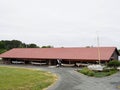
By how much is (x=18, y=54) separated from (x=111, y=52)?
75.4 feet

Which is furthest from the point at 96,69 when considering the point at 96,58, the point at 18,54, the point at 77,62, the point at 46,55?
the point at 18,54

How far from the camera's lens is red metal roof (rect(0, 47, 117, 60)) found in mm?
46062

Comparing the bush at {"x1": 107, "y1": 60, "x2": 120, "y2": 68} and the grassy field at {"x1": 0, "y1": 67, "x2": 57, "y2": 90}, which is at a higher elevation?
the bush at {"x1": 107, "y1": 60, "x2": 120, "y2": 68}

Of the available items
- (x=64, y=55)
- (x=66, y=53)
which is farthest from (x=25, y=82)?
(x=66, y=53)

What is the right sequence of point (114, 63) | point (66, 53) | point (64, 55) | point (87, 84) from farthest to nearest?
point (66, 53) < point (64, 55) < point (114, 63) < point (87, 84)

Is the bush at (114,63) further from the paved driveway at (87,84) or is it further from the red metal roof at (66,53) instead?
the paved driveway at (87,84)

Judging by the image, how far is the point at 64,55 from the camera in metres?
49.6

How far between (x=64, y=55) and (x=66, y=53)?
1414 millimetres

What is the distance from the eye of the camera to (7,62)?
58188 mm

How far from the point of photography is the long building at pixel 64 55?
4562cm

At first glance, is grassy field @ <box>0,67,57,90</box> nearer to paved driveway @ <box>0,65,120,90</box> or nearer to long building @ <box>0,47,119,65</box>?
paved driveway @ <box>0,65,120,90</box>

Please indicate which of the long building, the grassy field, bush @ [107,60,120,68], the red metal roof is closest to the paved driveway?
the grassy field

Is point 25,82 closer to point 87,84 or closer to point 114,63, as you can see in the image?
point 87,84

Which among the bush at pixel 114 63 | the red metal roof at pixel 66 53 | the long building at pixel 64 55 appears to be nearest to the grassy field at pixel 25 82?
the bush at pixel 114 63
